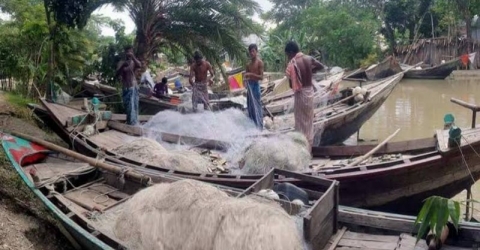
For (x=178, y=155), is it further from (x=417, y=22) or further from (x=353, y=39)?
(x=417, y=22)

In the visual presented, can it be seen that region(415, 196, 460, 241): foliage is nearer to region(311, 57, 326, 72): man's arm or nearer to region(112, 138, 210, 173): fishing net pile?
region(112, 138, 210, 173): fishing net pile

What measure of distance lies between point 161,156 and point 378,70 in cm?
1212

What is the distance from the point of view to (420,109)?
13727 mm

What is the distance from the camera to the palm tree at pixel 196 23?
32.6ft

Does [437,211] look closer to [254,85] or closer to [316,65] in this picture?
[316,65]

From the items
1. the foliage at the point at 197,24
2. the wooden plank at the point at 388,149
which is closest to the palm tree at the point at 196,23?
the foliage at the point at 197,24

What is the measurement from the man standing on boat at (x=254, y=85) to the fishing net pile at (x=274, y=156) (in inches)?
94.6

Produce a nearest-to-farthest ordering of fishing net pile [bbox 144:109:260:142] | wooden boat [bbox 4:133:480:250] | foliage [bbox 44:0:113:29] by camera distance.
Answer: wooden boat [bbox 4:133:480:250], fishing net pile [bbox 144:109:260:142], foliage [bbox 44:0:113:29]

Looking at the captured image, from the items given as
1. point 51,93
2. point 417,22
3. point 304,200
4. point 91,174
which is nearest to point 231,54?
point 51,93

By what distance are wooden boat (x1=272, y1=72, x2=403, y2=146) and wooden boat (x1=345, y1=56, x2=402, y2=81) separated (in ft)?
18.7

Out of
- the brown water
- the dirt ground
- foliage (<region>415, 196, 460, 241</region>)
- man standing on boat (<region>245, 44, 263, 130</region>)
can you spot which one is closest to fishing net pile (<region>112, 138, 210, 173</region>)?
the dirt ground

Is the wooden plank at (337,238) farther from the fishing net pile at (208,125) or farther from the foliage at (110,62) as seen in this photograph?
the foliage at (110,62)

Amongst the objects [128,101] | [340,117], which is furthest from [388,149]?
[128,101]

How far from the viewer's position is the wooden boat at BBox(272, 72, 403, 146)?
7719mm
